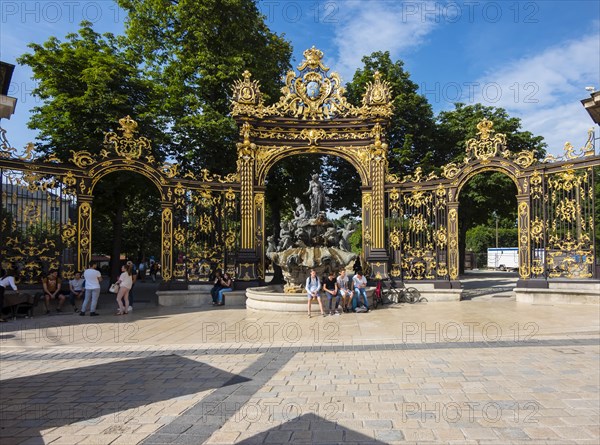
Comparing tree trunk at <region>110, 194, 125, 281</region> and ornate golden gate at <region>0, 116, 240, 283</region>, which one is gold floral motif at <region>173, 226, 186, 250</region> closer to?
ornate golden gate at <region>0, 116, 240, 283</region>

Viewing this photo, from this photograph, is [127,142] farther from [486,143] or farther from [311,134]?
[486,143]

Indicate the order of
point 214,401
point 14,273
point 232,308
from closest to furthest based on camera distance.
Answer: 1. point 214,401
2. point 14,273
3. point 232,308

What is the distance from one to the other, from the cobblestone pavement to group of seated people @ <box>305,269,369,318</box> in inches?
51.3

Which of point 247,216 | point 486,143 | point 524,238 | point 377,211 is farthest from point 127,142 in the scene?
point 524,238

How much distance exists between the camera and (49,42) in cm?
1650

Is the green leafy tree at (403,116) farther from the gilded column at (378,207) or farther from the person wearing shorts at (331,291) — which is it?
the person wearing shorts at (331,291)

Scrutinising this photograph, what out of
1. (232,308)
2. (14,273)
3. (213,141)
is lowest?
(232,308)

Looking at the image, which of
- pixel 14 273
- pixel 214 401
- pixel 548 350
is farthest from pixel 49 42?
pixel 548 350

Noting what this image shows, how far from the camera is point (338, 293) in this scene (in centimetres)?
1128

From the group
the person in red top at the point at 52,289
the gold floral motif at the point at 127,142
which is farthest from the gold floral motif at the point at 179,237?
the person in red top at the point at 52,289

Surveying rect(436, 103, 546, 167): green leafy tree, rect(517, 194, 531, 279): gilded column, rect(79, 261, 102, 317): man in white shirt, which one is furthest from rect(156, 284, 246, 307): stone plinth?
rect(436, 103, 546, 167): green leafy tree

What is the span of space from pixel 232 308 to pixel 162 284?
284cm

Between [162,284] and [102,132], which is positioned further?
[102,132]

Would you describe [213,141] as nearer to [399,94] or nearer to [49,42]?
[49,42]
